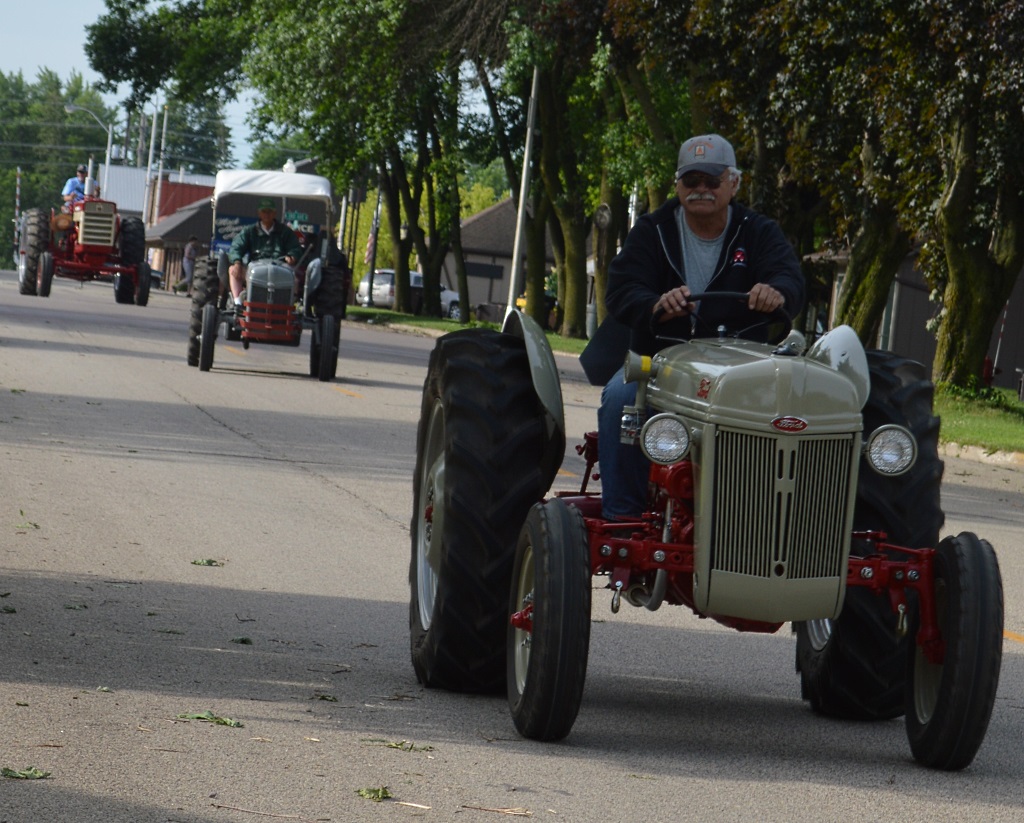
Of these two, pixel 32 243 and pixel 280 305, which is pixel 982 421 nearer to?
pixel 280 305

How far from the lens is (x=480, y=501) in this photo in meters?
6.47

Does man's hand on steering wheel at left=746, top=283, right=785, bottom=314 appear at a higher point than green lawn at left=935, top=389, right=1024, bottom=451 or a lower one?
higher

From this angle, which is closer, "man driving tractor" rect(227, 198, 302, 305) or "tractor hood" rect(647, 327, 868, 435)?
"tractor hood" rect(647, 327, 868, 435)

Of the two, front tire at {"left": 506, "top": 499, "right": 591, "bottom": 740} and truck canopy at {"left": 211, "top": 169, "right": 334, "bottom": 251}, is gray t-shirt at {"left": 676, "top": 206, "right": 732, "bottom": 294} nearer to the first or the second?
front tire at {"left": 506, "top": 499, "right": 591, "bottom": 740}

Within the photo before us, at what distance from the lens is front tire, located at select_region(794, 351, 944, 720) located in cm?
621

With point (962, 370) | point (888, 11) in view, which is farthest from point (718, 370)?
point (962, 370)

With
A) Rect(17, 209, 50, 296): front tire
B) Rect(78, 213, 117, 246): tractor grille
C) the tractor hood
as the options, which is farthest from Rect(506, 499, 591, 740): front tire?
Rect(78, 213, 117, 246): tractor grille

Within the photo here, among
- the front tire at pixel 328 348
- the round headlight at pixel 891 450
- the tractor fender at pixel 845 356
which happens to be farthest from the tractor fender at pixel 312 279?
the round headlight at pixel 891 450

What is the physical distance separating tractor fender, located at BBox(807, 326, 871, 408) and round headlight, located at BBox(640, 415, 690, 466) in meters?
0.55

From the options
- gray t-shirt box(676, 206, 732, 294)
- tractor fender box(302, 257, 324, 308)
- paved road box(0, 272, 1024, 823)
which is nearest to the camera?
paved road box(0, 272, 1024, 823)

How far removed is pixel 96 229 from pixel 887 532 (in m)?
36.9

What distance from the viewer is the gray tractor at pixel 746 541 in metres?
5.58

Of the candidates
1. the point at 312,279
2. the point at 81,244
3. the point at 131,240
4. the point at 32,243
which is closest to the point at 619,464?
the point at 312,279

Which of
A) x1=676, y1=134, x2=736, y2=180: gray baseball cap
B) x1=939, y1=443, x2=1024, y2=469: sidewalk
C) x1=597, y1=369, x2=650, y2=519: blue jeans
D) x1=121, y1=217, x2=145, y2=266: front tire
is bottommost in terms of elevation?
x1=939, y1=443, x2=1024, y2=469: sidewalk
